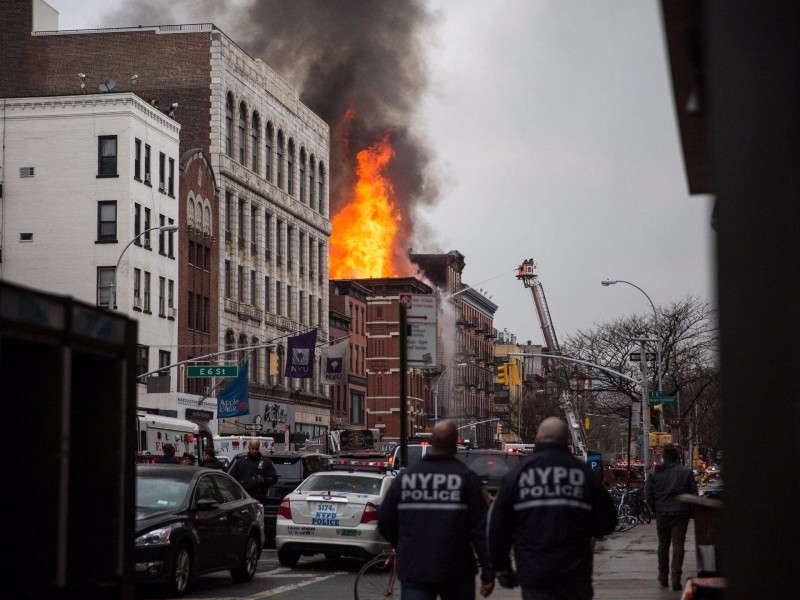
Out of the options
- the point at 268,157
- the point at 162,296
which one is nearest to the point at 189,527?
the point at 162,296

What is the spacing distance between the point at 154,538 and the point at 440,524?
8.09m

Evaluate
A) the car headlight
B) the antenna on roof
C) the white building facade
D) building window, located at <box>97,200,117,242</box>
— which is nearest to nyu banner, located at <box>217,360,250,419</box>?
the white building facade

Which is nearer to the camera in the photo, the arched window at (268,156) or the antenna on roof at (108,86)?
the antenna on roof at (108,86)

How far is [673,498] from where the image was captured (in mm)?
17562

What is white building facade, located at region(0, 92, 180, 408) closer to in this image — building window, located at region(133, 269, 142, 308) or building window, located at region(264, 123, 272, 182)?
building window, located at region(133, 269, 142, 308)

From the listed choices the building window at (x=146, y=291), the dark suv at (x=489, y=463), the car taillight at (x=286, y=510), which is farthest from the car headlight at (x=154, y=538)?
the building window at (x=146, y=291)

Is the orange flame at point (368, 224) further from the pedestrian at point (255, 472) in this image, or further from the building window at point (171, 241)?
the pedestrian at point (255, 472)

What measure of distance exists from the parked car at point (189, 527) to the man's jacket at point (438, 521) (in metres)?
7.77

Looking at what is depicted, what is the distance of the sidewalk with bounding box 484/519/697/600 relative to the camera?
17.3 meters

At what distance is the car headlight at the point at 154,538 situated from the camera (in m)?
16.0

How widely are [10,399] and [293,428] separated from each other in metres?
73.7

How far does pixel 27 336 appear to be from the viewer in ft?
18.6

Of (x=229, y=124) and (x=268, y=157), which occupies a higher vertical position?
(x=229, y=124)

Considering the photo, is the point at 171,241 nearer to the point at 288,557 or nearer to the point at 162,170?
the point at 162,170
